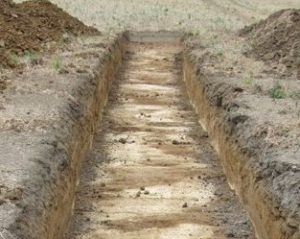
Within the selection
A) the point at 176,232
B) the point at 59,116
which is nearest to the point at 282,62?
the point at 59,116

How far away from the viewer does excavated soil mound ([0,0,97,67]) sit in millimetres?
15688

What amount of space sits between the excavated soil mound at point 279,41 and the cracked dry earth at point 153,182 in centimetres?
250

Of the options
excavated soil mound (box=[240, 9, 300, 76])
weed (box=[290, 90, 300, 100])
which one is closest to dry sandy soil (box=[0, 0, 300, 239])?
weed (box=[290, 90, 300, 100])

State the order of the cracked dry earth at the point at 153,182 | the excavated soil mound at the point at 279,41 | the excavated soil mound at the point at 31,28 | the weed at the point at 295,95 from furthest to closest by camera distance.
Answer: the excavated soil mound at the point at 31,28 → the excavated soil mound at the point at 279,41 → the weed at the point at 295,95 → the cracked dry earth at the point at 153,182

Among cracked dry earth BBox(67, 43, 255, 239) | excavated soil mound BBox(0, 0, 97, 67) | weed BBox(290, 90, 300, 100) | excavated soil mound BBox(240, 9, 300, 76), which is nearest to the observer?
cracked dry earth BBox(67, 43, 255, 239)

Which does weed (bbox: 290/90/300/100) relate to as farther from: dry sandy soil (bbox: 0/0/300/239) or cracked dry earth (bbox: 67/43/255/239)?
cracked dry earth (bbox: 67/43/255/239)

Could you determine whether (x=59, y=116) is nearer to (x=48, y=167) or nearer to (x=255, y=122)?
(x=48, y=167)

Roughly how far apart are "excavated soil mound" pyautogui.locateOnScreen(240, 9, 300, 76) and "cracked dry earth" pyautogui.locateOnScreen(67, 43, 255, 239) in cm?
250

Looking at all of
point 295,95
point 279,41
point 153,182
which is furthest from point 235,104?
point 279,41

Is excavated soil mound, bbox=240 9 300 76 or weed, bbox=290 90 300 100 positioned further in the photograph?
excavated soil mound, bbox=240 9 300 76

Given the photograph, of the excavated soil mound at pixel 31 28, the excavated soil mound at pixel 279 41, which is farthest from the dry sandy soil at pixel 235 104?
the excavated soil mound at pixel 31 28

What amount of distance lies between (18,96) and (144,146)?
233cm

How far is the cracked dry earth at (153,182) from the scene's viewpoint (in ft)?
26.9

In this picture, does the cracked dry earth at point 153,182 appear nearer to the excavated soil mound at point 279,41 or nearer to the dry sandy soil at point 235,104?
the dry sandy soil at point 235,104
